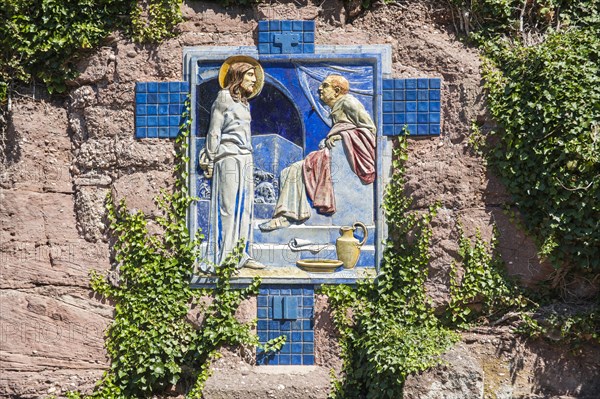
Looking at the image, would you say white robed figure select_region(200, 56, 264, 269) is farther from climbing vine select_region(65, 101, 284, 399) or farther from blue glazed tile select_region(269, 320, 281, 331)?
blue glazed tile select_region(269, 320, 281, 331)

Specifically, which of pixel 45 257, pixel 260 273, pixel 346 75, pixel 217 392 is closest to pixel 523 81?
pixel 346 75

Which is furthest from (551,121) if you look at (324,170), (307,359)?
(307,359)

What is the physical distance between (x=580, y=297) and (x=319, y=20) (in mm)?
3648

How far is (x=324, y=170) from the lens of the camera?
9.48 meters

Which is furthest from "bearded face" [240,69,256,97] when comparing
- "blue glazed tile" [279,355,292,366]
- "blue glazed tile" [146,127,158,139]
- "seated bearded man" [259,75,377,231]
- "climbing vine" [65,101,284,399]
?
"blue glazed tile" [279,355,292,366]

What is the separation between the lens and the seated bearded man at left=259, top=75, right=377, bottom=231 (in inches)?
373

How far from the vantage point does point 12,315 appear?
954cm

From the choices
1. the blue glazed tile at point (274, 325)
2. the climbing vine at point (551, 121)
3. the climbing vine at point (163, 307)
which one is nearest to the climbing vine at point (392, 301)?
the blue glazed tile at point (274, 325)

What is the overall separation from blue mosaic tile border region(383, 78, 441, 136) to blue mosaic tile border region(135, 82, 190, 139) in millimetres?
1951

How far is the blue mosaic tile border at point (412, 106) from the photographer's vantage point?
9.52 meters

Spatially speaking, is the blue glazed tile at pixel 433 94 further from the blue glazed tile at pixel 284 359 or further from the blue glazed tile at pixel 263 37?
the blue glazed tile at pixel 284 359

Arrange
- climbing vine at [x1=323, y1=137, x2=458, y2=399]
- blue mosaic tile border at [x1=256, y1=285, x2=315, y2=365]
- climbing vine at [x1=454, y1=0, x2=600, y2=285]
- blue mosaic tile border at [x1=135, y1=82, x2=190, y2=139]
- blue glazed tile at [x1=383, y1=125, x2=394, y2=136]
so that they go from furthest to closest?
blue mosaic tile border at [x1=135, y1=82, x2=190, y2=139]
blue glazed tile at [x1=383, y1=125, x2=394, y2=136]
blue mosaic tile border at [x1=256, y1=285, x2=315, y2=365]
climbing vine at [x1=323, y1=137, x2=458, y2=399]
climbing vine at [x1=454, y1=0, x2=600, y2=285]

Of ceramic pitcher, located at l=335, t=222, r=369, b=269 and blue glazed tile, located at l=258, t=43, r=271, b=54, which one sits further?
blue glazed tile, located at l=258, t=43, r=271, b=54

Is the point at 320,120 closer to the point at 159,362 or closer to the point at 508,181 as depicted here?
the point at 508,181
